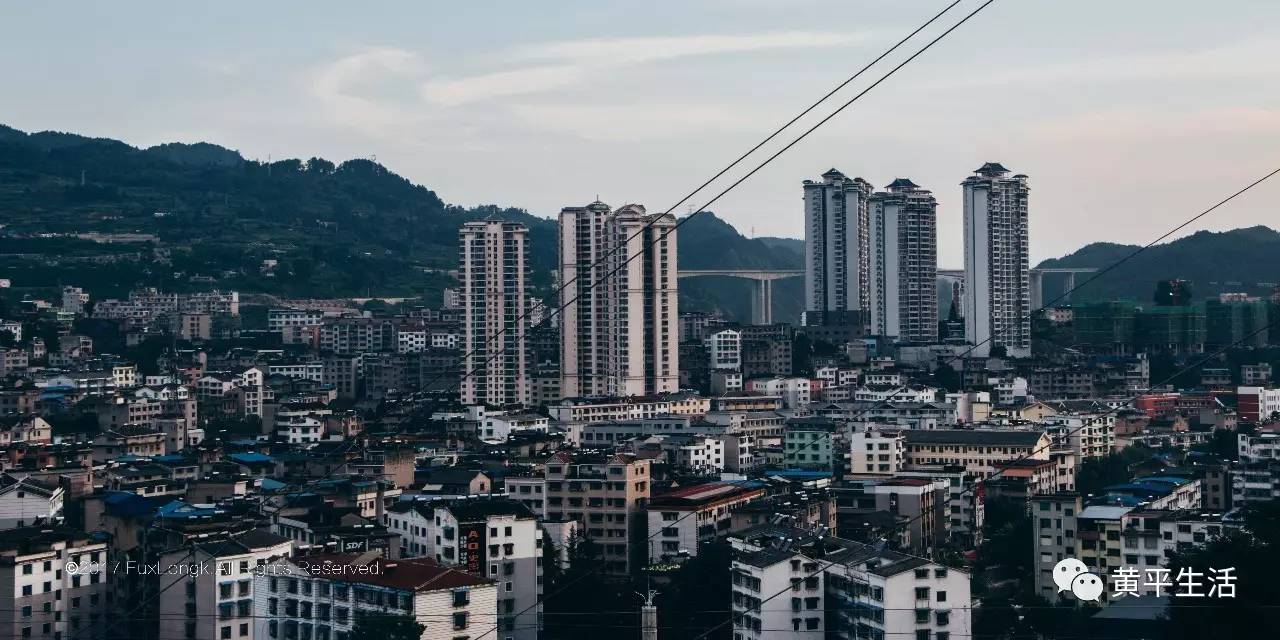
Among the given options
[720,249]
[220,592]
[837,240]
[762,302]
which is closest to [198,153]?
[720,249]

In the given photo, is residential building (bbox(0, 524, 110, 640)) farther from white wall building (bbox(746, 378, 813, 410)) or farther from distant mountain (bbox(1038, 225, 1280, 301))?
distant mountain (bbox(1038, 225, 1280, 301))

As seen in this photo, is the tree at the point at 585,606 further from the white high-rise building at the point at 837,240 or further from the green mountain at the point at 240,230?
the green mountain at the point at 240,230

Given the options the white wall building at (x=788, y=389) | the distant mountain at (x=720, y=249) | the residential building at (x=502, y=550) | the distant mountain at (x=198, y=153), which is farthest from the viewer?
the distant mountain at (x=198, y=153)

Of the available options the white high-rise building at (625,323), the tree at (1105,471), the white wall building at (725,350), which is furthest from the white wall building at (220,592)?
the white wall building at (725,350)

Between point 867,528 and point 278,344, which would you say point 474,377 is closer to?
point 278,344

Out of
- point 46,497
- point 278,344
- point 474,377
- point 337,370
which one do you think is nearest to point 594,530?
point 46,497

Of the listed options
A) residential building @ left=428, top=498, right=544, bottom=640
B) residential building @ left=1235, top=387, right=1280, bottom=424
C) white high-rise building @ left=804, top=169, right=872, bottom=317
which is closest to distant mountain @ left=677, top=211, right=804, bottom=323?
white high-rise building @ left=804, top=169, right=872, bottom=317
